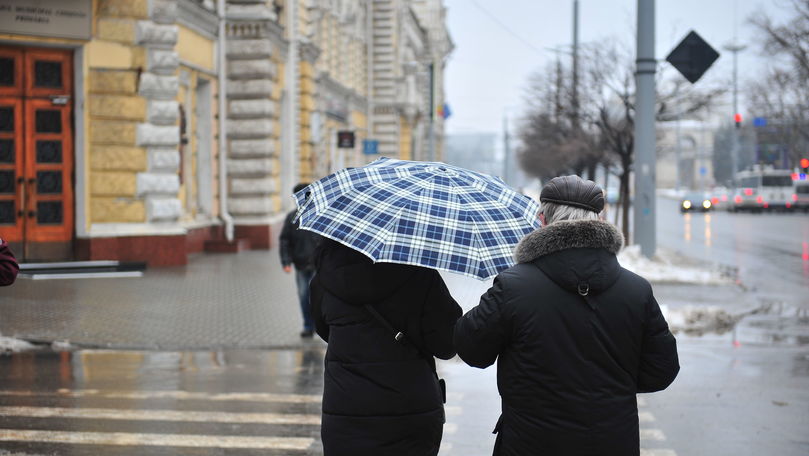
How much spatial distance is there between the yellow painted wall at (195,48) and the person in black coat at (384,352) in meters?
17.7

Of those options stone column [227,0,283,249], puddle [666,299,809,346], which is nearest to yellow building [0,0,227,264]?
stone column [227,0,283,249]

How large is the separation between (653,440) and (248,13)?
19.6 meters

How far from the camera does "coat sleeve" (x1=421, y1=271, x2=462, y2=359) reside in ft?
13.1

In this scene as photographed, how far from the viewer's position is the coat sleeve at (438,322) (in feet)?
13.1

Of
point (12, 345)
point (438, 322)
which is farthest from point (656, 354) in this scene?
point (12, 345)

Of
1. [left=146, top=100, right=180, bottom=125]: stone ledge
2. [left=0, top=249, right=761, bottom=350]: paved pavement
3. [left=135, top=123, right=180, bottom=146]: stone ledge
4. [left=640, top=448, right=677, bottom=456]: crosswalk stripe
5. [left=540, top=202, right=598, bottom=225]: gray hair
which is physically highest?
[left=146, top=100, right=180, bottom=125]: stone ledge

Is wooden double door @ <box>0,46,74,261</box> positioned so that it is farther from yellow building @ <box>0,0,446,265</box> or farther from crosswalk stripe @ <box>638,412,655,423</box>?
crosswalk stripe @ <box>638,412,655,423</box>

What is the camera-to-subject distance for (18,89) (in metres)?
17.4

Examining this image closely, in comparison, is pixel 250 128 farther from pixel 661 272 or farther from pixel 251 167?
pixel 661 272

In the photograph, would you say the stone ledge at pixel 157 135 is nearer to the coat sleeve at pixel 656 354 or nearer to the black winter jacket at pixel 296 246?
the black winter jacket at pixel 296 246

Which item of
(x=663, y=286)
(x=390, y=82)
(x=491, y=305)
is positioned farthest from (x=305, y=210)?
(x=390, y=82)

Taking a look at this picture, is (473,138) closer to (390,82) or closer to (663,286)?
(390,82)

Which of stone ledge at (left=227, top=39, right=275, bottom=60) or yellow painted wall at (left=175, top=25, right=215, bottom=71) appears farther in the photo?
stone ledge at (left=227, top=39, right=275, bottom=60)

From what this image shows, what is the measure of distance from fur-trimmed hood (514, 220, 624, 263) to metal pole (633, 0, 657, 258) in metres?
15.3
